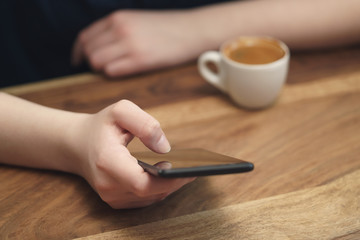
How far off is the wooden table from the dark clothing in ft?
0.67

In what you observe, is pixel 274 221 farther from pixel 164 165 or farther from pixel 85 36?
pixel 85 36

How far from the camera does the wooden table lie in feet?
1.68

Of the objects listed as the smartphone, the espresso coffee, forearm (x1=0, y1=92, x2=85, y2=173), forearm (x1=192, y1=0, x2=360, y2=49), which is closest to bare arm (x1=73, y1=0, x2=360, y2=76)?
forearm (x1=192, y1=0, x2=360, y2=49)

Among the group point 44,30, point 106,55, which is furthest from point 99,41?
point 44,30

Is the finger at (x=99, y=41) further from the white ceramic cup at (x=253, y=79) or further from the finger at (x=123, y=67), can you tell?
the white ceramic cup at (x=253, y=79)

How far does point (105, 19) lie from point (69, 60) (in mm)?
216

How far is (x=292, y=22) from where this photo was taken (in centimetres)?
86

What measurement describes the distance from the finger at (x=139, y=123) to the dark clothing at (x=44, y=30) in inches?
19.9

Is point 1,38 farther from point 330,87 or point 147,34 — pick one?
point 330,87

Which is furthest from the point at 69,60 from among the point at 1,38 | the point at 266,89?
the point at 266,89

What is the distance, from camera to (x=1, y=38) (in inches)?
40.3

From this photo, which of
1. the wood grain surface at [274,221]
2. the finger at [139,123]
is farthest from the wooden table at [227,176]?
the finger at [139,123]

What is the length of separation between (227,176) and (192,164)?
0.64 ft

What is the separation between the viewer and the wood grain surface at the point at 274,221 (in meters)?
0.50
